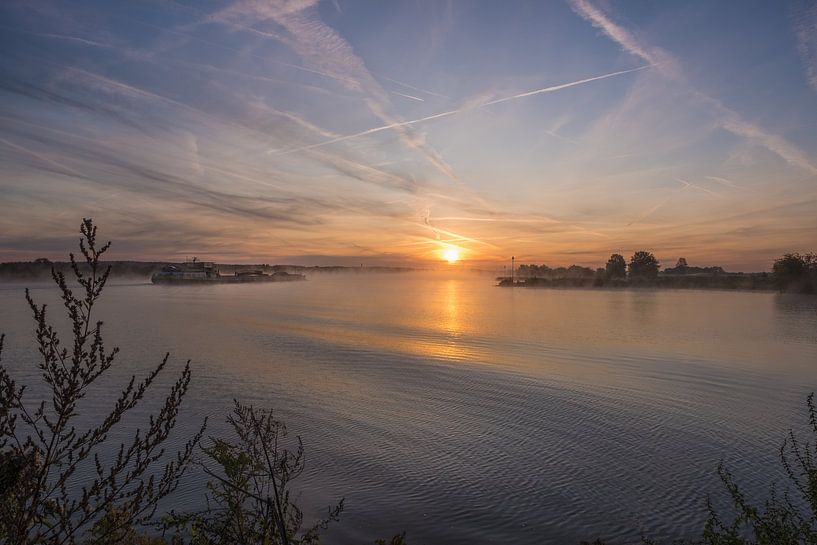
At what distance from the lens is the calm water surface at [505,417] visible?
393 inches

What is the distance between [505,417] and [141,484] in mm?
13556

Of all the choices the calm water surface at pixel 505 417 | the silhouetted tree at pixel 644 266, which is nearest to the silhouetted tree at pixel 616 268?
the silhouetted tree at pixel 644 266

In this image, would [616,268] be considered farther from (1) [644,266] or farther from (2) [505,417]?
(2) [505,417]

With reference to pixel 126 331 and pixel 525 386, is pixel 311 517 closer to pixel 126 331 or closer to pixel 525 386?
pixel 525 386

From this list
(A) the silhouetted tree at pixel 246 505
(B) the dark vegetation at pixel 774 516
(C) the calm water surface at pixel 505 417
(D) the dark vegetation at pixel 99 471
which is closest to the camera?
(D) the dark vegetation at pixel 99 471

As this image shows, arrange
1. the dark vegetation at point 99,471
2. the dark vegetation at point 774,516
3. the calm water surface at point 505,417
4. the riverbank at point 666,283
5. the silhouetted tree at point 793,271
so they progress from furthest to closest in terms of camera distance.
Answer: the riverbank at point 666,283, the silhouetted tree at point 793,271, the calm water surface at point 505,417, the dark vegetation at point 774,516, the dark vegetation at point 99,471

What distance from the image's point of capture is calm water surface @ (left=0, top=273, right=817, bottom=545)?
999cm

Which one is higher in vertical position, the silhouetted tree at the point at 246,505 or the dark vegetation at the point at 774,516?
the silhouetted tree at the point at 246,505

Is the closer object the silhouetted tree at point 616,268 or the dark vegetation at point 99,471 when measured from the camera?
the dark vegetation at point 99,471

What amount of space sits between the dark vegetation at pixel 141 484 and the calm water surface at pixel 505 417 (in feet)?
3.44

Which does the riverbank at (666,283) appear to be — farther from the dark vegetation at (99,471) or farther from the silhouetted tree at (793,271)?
the dark vegetation at (99,471)

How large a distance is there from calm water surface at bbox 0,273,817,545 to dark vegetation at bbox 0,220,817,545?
1.05 meters

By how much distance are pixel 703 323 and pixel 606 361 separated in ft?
88.4

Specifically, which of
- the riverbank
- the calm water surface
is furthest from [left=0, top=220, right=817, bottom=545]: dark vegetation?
the riverbank
